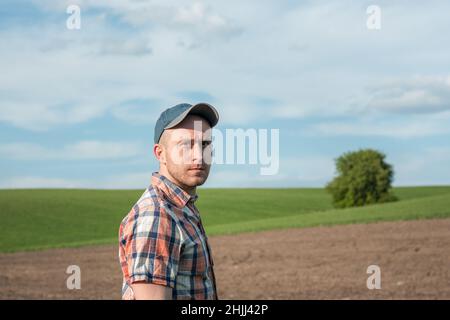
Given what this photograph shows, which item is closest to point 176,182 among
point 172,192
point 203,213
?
point 172,192

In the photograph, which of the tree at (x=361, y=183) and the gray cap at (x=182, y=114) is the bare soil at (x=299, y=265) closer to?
the gray cap at (x=182, y=114)

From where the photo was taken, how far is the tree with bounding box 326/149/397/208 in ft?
165

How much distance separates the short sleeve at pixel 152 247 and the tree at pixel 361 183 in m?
48.4

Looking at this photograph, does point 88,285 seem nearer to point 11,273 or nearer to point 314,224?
point 11,273

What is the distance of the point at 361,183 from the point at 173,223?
161 feet

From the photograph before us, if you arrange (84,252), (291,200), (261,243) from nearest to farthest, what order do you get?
(261,243) → (84,252) → (291,200)

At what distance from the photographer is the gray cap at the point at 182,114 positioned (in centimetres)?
254

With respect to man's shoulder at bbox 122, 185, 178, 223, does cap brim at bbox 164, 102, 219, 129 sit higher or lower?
higher

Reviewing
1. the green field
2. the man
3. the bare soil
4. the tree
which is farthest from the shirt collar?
the tree

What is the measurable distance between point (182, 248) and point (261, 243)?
73.0 ft

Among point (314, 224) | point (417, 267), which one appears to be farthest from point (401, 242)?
point (314, 224)

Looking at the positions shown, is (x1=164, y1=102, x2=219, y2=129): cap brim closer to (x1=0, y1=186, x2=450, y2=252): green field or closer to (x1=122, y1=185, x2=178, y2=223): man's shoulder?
(x1=122, y1=185, x2=178, y2=223): man's shoulder

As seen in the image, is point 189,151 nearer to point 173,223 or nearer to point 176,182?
point 176,182
